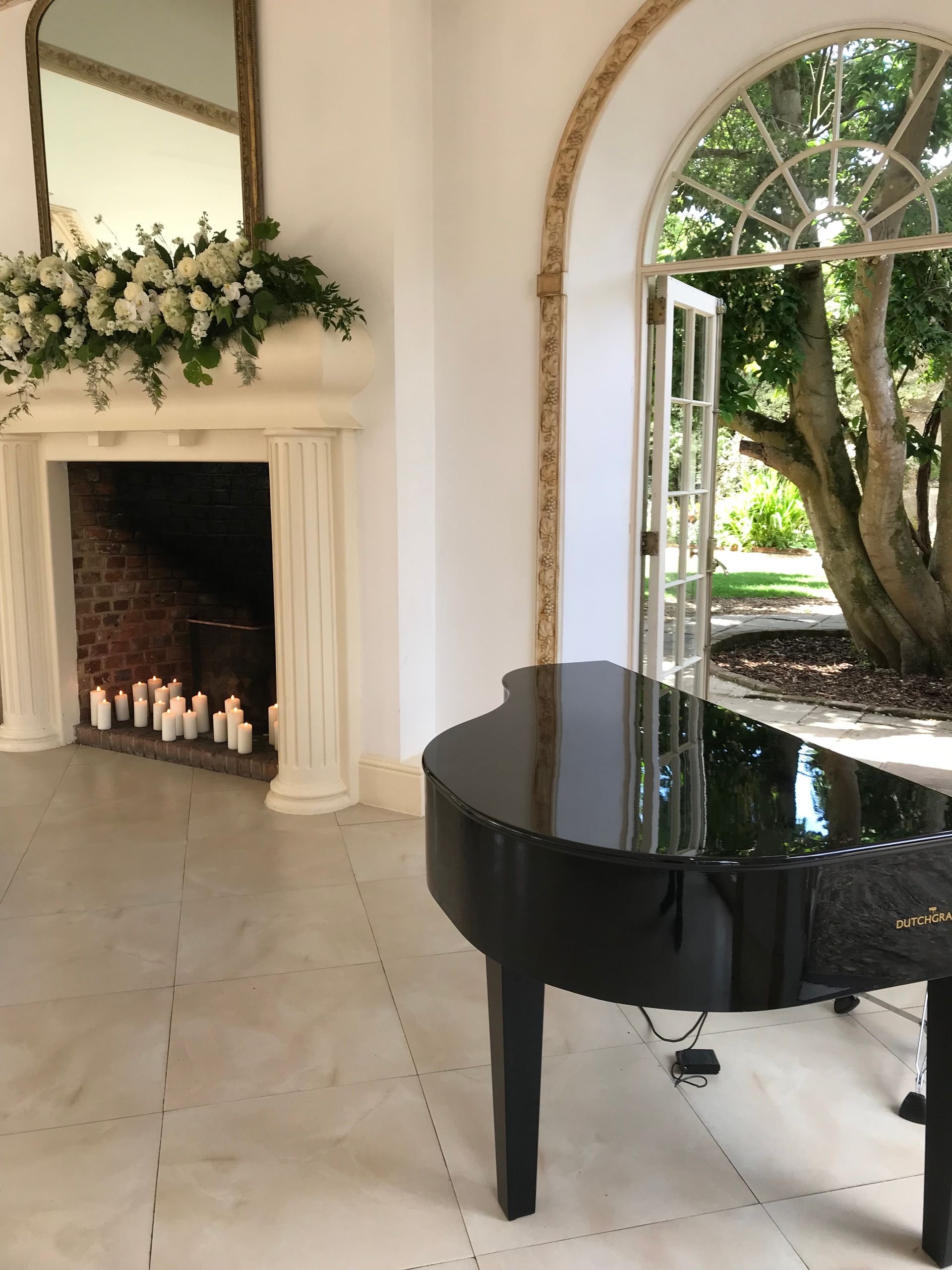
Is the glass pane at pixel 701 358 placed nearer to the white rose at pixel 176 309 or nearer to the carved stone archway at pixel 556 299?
the carved stone archway at pixel 556 299

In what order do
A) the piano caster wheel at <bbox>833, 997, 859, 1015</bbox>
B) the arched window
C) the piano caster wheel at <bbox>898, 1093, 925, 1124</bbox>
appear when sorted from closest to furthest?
1. the piano caster wheel at <bbox>898, 1093, 925, 1124</bbox>
2. the piano caster wheel at <bbox>833, 997, 859, 1015</bbox>
3. the arched window

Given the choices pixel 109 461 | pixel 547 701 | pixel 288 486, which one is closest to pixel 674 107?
→ pixel 288 486

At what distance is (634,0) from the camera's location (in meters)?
3.57

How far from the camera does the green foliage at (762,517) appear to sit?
12.4 meters

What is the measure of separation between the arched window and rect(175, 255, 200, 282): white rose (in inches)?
74.7

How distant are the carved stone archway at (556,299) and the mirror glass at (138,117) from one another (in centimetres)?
131

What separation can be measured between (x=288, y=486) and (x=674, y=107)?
2.05 m

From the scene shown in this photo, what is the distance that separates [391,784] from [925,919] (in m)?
2.86

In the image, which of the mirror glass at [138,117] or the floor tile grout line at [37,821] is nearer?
the floor tile grout line at [37,821]

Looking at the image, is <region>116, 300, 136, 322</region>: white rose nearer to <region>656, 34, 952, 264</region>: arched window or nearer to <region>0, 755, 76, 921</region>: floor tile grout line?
<region>0, 755, 76, 921</region>: floor tile grout line

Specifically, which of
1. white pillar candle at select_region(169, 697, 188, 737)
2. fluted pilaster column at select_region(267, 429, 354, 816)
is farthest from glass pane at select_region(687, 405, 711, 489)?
white pillar candle at select_region(169, 697, 188, 737)

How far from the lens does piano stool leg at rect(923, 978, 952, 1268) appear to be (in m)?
1.81

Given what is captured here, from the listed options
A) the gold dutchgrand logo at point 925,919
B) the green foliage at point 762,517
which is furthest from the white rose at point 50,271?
the green foliage at point 762,517

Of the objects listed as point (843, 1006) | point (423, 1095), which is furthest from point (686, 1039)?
point (423, 1095)
